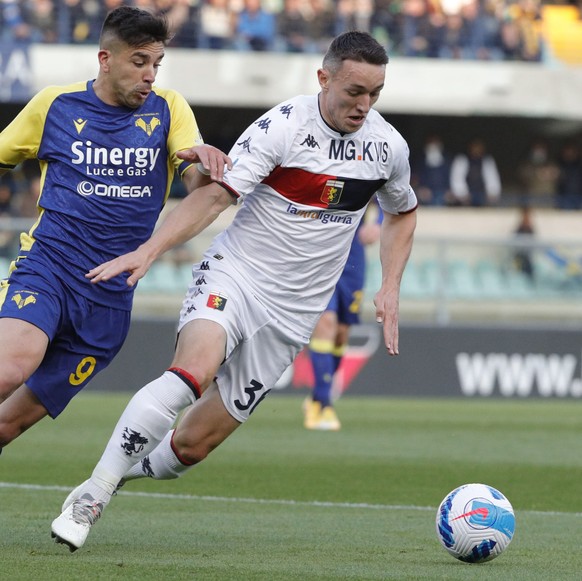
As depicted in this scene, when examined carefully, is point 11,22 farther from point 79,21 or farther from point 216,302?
point 216,302

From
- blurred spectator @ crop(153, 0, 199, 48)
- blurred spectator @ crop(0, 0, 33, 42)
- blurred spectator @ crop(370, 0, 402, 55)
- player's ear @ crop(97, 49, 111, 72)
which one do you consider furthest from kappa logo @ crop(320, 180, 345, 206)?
blurred spectator @ crop(370, 0, 402, 55)

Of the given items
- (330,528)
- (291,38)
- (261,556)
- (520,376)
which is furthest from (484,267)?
(261,556)

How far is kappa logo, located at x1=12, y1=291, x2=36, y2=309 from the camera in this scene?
5.64 meters

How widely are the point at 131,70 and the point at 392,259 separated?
1631 millimetres


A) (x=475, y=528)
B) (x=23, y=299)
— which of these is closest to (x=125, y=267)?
(x=23, y=299)

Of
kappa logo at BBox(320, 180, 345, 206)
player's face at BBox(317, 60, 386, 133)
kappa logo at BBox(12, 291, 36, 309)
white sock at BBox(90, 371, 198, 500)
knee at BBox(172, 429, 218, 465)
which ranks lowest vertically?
knee at BBox(172, 429, 218, 465)

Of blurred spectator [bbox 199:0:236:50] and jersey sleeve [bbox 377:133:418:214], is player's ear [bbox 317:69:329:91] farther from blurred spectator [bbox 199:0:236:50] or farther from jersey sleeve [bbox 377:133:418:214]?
blurred spectator [bbox 199:0:236:50]

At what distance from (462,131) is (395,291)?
2465cm

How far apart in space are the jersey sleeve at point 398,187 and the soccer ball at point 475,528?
1.59 meters

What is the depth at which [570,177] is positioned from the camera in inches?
1051

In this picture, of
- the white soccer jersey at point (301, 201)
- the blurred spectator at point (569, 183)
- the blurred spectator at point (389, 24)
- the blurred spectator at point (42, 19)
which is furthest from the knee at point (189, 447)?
the blurred spectator at point (569, 183)

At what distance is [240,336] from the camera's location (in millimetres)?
6055

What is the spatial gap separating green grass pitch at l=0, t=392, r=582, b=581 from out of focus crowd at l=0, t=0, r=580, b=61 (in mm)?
11576

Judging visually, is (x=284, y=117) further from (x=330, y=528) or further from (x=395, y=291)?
(x=330, y=528)
